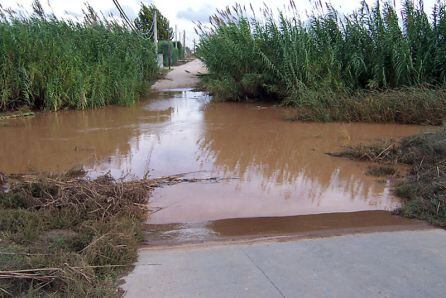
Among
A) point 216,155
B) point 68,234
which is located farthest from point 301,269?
point 216,155

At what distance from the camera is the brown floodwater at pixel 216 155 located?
539cm

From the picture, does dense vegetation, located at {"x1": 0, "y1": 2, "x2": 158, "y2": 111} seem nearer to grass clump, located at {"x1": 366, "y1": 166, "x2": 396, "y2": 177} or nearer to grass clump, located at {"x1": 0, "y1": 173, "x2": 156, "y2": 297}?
grass clump, located at {"x1": 0, "y1": 173, "x2": 156, "y2": 297}

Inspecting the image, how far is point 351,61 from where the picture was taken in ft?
41.2

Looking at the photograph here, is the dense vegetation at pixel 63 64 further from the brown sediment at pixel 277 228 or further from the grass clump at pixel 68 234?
the brown sediment at pixel 277 228

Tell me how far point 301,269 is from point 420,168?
339cm

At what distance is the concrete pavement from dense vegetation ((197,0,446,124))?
688 centimetres

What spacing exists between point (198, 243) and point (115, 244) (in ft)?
2.49

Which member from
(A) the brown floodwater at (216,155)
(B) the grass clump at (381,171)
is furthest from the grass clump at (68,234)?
(B) the grass clump at (381,171)

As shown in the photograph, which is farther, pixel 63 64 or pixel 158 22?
pixel 158 22

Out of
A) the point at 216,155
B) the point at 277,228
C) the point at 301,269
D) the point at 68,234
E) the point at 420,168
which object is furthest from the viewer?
the point at 216,155

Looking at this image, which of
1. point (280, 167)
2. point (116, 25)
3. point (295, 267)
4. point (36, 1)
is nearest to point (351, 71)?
point (280, 167)

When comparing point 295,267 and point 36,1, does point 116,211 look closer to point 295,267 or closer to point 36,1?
point 295,267

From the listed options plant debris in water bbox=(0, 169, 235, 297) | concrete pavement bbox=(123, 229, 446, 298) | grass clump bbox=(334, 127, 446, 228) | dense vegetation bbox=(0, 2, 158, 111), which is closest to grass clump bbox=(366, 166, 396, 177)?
grass clump bbox=(334, 127, 446, 228)

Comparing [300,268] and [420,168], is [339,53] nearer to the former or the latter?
[420,168]
